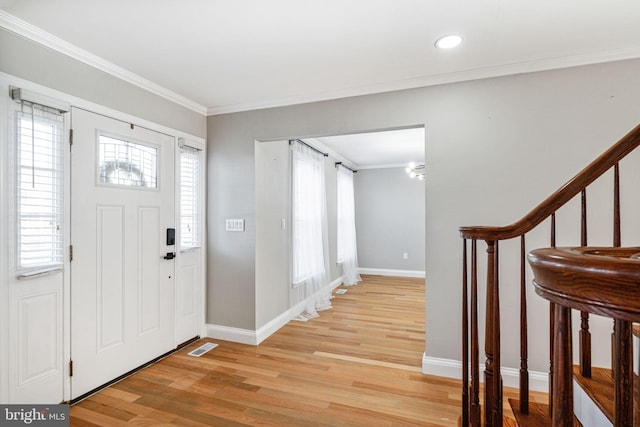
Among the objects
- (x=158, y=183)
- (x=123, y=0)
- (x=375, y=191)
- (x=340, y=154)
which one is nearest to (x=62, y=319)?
(x=158, y=183)

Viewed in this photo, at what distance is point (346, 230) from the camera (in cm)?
625

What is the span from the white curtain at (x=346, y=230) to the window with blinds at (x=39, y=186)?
14.5ft

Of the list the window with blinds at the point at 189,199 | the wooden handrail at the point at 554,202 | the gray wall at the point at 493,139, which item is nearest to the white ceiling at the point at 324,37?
the gray wall at the point at 493,139

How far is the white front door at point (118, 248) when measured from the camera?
7.46 ft

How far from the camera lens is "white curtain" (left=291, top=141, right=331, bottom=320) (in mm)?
4191

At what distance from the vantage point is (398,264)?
22.7 feet

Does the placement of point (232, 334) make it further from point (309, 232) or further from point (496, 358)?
point (496, 358)

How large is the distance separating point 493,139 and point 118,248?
10.2 ft

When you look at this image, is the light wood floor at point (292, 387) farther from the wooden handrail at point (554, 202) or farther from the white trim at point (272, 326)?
the wooden handrail at point (554, 202)

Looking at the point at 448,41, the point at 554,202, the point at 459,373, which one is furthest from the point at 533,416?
the point at 448,41

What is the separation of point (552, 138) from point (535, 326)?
4.70 ft

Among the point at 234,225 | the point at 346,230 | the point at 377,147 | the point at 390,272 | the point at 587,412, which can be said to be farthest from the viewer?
the point at 390,272

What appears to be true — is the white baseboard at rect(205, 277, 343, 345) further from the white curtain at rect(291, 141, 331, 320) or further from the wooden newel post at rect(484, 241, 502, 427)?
the wooden newel post at rect(484, 241, 502, 427)

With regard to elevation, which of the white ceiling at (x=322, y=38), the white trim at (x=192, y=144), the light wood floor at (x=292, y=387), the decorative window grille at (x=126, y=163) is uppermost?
the white ceiling at (x=322, y=38)
